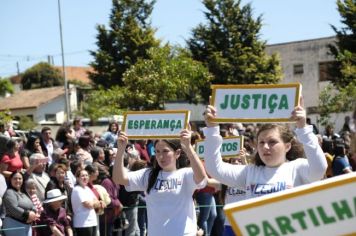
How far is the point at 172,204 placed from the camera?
19.9ft

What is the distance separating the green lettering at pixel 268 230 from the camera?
2.09m

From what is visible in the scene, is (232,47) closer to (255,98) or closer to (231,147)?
(231,147)

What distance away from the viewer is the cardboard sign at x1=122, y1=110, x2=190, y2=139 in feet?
21.9

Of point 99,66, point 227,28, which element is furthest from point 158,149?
point 99,66

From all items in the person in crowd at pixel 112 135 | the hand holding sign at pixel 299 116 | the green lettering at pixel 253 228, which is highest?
the hand holding sign at pixel 299 116

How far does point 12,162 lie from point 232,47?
3019cm

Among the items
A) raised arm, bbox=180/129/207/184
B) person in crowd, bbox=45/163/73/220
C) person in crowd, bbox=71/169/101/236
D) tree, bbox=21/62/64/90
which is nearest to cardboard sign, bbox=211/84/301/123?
raised arm, bbox=180/129/207/184

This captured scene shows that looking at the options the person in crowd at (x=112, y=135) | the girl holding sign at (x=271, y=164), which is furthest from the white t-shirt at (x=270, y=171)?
the person in crowd at (x=112, y=135)

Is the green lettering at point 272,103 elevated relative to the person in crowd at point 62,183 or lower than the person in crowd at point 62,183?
elevated

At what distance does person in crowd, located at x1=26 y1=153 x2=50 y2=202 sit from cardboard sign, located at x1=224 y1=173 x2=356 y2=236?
320 inches

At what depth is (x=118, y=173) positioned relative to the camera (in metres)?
6.35

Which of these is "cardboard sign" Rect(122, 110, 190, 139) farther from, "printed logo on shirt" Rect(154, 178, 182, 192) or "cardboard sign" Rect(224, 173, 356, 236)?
"cardboard sign" Rect(224, 173, 356, 236)

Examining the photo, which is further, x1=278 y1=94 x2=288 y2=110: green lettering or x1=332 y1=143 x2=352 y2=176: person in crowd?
x1=332 y1=143 x2=352 y2=176: person in crowd

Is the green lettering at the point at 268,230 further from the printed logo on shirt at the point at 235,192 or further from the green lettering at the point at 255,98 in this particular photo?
the printed logo on shirt at the point at 235,192
